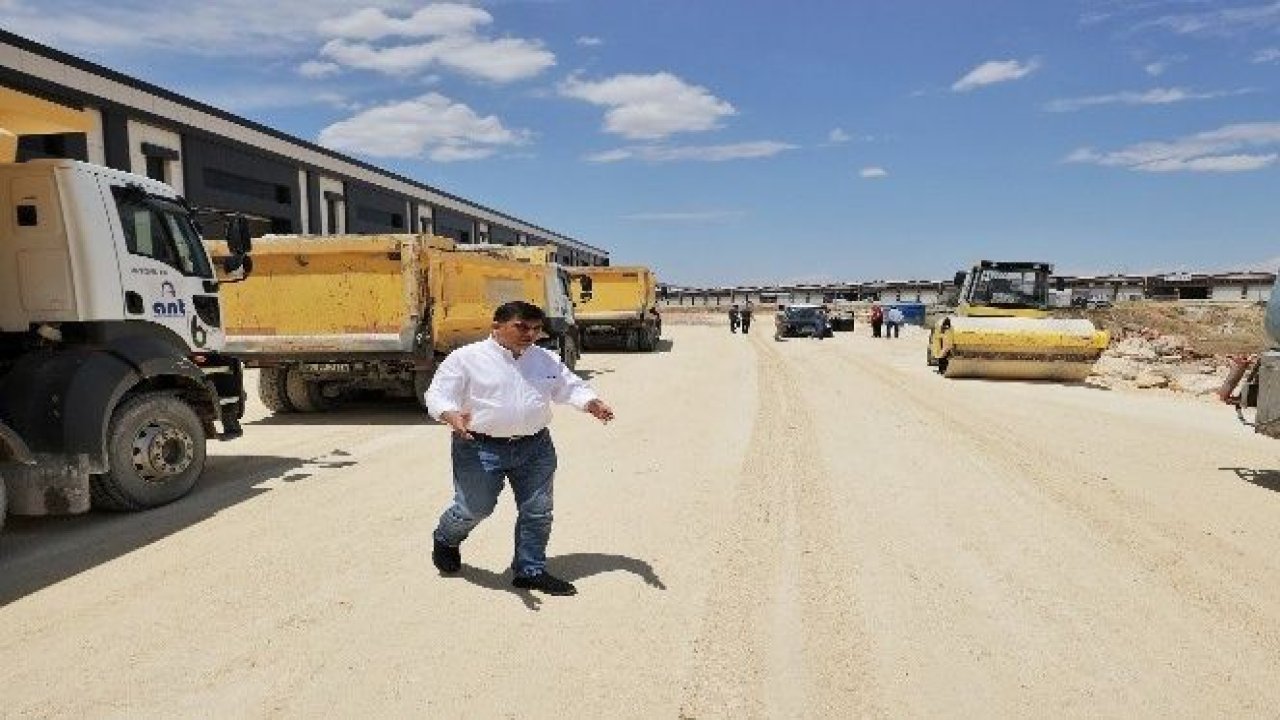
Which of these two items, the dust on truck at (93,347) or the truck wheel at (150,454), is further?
the truck wheel at (150,454)

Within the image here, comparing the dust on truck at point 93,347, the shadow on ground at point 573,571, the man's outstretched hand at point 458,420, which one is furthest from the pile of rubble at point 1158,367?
the dust on truck at point 93,347

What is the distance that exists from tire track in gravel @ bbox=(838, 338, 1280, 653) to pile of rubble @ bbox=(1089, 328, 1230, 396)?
22.6 ft

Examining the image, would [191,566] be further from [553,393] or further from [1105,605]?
[1105,605]

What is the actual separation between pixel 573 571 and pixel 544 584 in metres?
0.41

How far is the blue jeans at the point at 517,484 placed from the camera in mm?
4105

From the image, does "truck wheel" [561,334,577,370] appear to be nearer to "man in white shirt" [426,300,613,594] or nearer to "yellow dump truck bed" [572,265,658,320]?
"yellow dump truck bed" [572,265,658,320]

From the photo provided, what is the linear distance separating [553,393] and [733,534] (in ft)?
6.04

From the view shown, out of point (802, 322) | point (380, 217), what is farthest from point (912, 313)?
point (380, 217)

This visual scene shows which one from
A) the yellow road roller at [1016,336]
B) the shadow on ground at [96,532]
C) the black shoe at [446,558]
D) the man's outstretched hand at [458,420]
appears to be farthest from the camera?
the yellow road roller at [1016,336]

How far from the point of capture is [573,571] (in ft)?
15.2

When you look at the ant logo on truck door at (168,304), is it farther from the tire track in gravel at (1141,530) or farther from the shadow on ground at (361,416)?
the tire track in gravel at (1141,530)

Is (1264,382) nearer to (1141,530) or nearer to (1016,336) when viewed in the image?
(1141,530)

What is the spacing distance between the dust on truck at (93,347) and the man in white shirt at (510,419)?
2928mm

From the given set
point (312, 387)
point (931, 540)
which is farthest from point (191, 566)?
point (312, 387)
